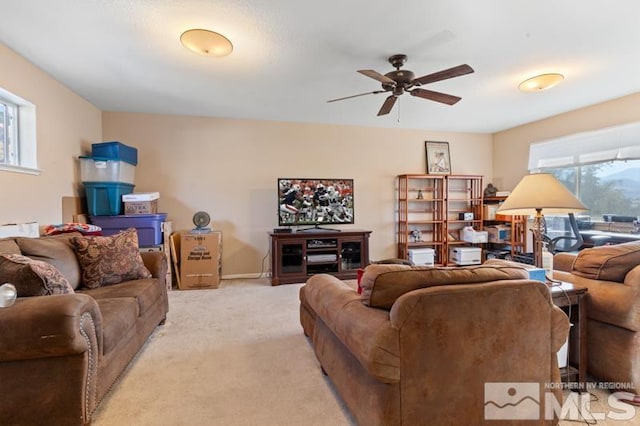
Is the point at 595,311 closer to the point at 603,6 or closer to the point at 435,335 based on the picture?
the point at 435,335

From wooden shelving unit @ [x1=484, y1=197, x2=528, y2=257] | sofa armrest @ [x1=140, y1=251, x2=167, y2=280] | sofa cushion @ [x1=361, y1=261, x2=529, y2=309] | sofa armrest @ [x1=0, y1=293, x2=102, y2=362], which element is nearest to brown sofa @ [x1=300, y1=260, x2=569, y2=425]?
sofa cushion @ [x1=361, y1=261, x2=529, y2=309]

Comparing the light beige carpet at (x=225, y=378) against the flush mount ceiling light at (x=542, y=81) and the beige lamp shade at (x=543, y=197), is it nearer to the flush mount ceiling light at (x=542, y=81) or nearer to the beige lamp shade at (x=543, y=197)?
the beige lamp shade at (x=543, y=197)

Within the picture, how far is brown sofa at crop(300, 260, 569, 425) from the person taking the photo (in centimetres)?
122

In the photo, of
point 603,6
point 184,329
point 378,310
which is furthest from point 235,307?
point 603,6

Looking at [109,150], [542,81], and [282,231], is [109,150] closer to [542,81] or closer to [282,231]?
[282,231]

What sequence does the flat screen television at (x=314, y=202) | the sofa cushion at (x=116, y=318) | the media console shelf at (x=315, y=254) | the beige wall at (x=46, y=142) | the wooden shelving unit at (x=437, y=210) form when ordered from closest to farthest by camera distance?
the sofa cushion at (x=116, y=318)
the beige wall at (x=46, y=142)
the media console shelf at (x=315, y=254)
the flat screen television at (x=314, y=202)
the wooden shelving unit at (x=437, y=210)

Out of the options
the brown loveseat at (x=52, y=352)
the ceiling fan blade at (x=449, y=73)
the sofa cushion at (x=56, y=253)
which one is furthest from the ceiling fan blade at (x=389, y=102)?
the sofa cushion at (x=56, y=253)

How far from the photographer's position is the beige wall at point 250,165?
14.6 feet

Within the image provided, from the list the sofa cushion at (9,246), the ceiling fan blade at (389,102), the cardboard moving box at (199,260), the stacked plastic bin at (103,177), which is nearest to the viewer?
the sofa cushion at (9,246)

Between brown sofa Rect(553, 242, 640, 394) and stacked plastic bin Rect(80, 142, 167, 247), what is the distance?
4.12 meters

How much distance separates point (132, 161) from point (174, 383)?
125 inches

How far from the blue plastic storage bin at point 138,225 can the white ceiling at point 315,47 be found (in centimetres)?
143

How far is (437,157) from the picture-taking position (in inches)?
217

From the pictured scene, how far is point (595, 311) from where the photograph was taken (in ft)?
5.91
